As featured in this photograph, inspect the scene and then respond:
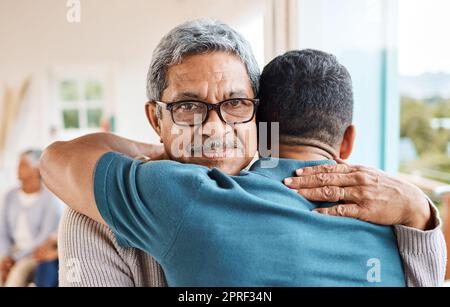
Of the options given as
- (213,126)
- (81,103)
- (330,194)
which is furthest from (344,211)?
(81,103)

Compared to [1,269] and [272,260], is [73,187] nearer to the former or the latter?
[272,260]

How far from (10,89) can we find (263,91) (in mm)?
2935

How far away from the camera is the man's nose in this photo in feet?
2.76

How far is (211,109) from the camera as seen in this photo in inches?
33.2

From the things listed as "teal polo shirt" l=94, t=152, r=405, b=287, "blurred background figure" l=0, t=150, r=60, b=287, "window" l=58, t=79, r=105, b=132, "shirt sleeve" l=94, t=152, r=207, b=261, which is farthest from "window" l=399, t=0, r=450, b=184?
"window" l=58, t=79, r=105, b=132

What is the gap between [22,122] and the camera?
3234 millimetres

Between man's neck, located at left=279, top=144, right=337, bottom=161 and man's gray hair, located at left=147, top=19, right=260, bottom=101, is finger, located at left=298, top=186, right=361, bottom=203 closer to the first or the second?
man's neck, located at left=279, top=144, right=337, bottom=161

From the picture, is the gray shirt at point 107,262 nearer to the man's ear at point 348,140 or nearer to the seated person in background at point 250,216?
the seated person in background at point 250,216

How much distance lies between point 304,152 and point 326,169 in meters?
0.06

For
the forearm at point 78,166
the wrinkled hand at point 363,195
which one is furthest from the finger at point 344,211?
the forearm at point 78,166

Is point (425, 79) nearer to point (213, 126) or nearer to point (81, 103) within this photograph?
point (213, 126)

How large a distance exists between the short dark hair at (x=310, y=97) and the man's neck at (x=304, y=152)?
0.05ft

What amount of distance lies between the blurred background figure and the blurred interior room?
0.59 ft
